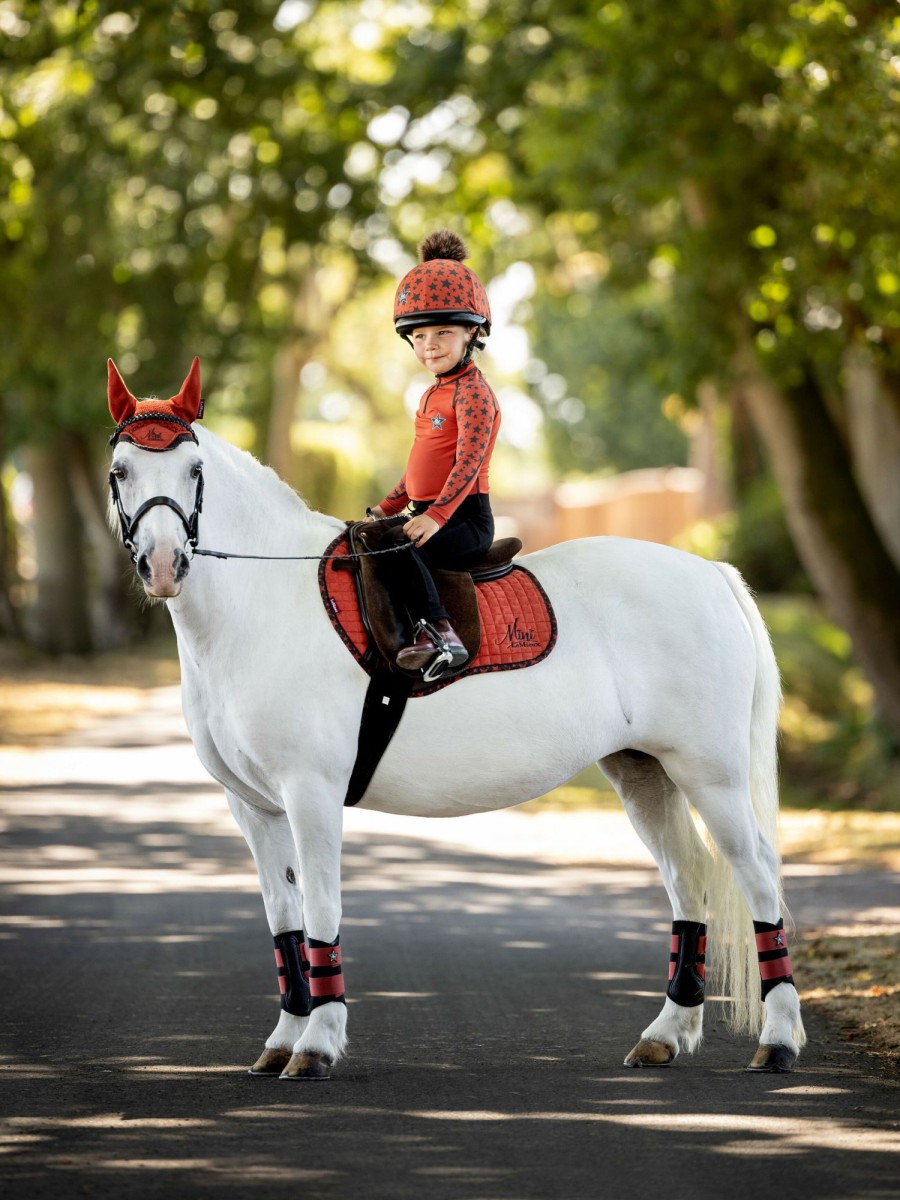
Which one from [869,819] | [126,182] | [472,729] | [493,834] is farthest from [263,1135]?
[126,182]

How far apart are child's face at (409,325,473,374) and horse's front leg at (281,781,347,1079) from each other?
5.22 feet

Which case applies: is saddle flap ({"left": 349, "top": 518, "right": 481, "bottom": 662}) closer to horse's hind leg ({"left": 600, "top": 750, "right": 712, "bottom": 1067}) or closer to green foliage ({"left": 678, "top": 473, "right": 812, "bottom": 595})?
horse's hind leg ({"left": 600, "top": 750, "right": 712, "bottom": 1067})

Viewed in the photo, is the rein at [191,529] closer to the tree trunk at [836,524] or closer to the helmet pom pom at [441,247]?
the helmet pom pom at [441,247]

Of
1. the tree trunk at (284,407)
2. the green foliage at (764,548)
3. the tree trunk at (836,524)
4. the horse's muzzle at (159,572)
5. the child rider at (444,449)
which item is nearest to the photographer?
the horse's muzzle at (159,572)

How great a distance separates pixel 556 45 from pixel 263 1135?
596 inches

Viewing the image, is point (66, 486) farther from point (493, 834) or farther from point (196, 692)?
point (196, 692)

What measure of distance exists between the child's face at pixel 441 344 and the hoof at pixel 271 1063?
8.33ft

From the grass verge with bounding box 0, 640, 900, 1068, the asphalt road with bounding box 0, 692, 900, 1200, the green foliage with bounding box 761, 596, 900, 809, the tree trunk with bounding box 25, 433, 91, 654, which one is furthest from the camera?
the tree trunk with bounding box 25, 433, 91, 654

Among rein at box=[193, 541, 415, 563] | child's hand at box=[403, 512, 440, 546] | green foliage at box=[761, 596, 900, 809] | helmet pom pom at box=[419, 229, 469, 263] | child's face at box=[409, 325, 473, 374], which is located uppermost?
helmet pom pom at box=[419, 229, 469, 263]

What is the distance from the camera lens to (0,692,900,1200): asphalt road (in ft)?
15.7

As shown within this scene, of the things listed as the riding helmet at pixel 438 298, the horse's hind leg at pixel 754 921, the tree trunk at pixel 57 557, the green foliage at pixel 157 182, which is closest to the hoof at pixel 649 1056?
the horse's hind leg at pixel 754 921

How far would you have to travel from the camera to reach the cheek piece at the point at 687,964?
6348 mm

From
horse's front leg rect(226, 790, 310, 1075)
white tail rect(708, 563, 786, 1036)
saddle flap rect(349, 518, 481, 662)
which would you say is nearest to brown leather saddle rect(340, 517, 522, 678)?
saddle flap rect(349, 518, 481, 662)

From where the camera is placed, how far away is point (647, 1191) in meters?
4.60
